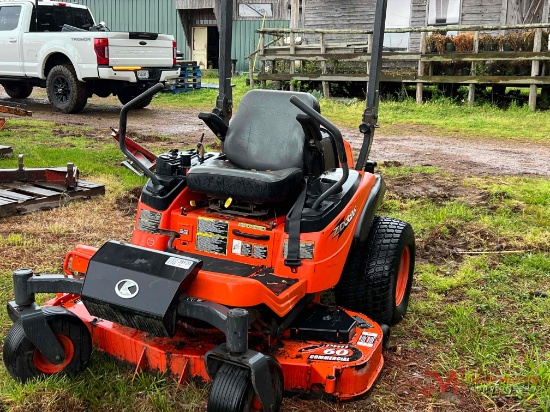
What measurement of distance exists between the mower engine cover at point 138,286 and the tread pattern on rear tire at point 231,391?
0.31 meters

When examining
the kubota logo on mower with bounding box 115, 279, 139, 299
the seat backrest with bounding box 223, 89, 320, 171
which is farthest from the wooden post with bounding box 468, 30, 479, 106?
the kubota logo on mower with bounding box 115, 279, 139, 299

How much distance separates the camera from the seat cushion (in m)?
3.23

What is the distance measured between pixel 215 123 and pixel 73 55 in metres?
9.08

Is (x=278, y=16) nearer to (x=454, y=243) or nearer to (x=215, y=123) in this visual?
(x=454, y=243)

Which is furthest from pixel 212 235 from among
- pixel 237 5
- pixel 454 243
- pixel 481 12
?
pixel 237 5

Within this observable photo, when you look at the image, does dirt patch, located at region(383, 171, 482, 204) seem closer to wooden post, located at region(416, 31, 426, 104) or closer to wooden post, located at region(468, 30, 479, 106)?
wooden post, located at region(468, 30, 479, 106)

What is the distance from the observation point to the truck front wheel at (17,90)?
50.2 feet

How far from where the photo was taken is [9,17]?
13.2m

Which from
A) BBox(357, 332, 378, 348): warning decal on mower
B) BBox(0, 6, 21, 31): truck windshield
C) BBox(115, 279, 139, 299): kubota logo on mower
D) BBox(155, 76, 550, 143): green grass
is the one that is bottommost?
BBox(357, 332, 378, 348): warning decal on mower

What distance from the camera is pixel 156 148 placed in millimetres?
9422

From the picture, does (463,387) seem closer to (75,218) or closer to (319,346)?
(319,346)

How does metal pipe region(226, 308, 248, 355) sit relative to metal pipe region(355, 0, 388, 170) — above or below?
below

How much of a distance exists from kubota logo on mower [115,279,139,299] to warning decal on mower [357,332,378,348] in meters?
1.10

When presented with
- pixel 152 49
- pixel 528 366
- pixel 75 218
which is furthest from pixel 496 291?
pixel 152 49
